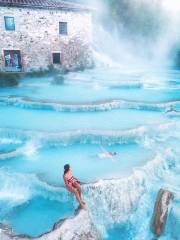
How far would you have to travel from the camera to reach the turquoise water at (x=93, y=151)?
9.80 m

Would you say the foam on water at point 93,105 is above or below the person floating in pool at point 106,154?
above

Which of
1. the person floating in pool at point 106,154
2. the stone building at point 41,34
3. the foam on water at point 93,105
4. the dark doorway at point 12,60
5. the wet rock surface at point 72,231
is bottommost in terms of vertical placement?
the wet rock surface at point 72,231

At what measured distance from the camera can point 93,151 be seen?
12492 mm

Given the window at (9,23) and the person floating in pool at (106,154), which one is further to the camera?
the window at (9,23)

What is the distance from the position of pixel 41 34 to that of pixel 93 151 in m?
13.3

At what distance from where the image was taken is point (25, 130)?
13477mm

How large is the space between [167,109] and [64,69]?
1026cm

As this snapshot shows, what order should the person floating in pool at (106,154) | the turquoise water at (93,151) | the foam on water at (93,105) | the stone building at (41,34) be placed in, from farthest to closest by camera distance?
1. the stone building at (41,34)
2. the foam on water at (93,105)
3. the person floating in pool at (106,154)
4. the turquoise water at (93,151)

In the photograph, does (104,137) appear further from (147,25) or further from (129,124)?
(147,25)

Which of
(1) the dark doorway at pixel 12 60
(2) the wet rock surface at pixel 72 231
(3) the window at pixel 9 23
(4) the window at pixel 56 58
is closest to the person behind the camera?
(2) the wet rock surface at pixel 72 231

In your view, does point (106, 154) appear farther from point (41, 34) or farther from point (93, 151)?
point (41, 34)

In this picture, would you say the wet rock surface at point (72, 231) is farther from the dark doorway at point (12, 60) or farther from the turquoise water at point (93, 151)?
the dark doorway at point (12, 60)

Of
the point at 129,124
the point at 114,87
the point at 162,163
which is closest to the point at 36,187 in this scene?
the point at 162,163

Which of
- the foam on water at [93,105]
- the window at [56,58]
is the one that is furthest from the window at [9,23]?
the foam on water at [93,105]
